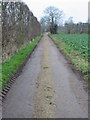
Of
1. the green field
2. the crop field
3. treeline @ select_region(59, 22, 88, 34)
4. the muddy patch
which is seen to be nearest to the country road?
the muddy patch

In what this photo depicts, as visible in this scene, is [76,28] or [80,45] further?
[76,28]

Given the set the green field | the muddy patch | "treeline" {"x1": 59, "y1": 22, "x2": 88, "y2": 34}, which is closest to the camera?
the muddy patch


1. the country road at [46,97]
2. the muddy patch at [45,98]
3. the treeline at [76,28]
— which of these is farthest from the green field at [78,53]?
the treeline at [76,28]

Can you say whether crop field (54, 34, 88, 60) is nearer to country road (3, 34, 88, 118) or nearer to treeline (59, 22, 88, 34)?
country road (3, 34, 88, 118)

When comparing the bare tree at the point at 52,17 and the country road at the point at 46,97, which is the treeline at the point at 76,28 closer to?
the bare tree at the point at 52,17

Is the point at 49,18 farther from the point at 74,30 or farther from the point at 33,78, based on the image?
the point at 33,78

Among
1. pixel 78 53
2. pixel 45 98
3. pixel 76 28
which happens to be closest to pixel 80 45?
pixel 78 53

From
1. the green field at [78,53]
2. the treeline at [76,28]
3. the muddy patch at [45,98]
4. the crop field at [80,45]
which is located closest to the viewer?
the muddy patch at [45,98]

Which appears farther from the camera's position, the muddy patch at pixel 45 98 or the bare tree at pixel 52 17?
the bare tree at pixel 52 17

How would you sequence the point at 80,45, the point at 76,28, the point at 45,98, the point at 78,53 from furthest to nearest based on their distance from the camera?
the point at 76,28
the point at 80,45
the point at 78,53
the point at 45,98

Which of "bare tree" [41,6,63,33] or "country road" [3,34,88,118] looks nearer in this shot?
"country road" [3,34,88,118]

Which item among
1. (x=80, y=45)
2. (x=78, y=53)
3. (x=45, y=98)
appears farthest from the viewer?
(x=80, y=45)

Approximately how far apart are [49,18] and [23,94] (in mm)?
78711

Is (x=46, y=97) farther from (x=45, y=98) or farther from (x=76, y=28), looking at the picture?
(x=76, y=28)
